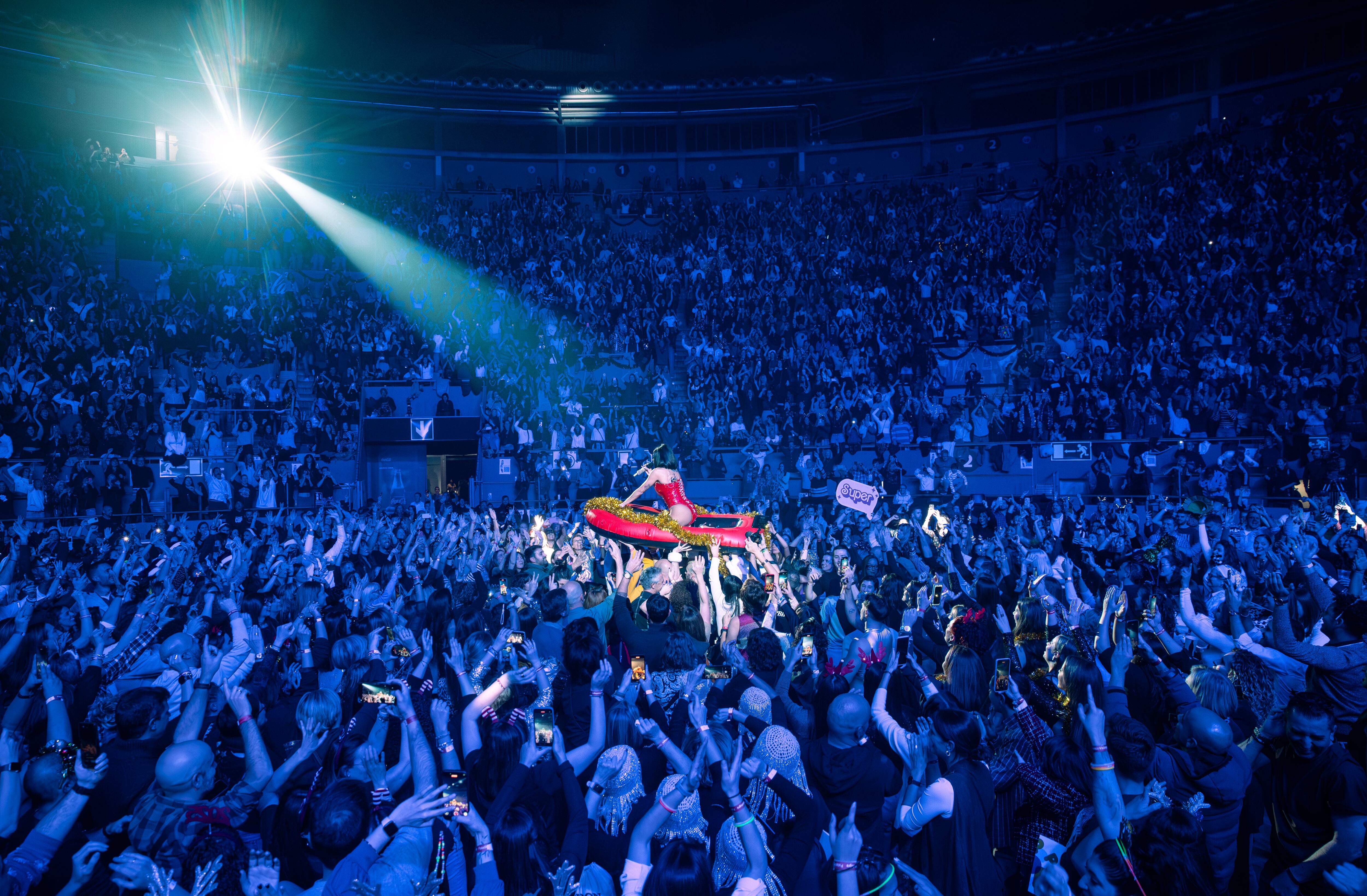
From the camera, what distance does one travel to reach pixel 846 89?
30.0 metres

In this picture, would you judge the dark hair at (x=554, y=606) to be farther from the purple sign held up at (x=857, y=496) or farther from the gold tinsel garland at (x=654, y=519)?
the purple sign held up at (x=857, y=496)

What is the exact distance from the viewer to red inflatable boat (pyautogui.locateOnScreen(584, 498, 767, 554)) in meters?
11.1

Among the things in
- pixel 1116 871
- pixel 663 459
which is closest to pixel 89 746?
pixel 1116 871

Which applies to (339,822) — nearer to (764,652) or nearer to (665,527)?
(764,652)

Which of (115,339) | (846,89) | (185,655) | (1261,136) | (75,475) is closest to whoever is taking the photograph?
(185,655)

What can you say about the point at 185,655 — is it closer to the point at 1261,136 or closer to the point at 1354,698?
the point at 1354,698

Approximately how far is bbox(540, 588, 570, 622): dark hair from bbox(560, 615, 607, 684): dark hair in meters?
1.45

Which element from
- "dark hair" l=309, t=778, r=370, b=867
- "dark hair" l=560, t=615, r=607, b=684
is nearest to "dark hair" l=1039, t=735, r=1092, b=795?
"dark hair" l=560, t=615, r=607, b=684

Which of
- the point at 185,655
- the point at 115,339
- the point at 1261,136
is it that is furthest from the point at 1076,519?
the point at 115,339

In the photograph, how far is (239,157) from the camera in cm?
2803

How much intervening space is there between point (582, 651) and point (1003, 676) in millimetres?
2183

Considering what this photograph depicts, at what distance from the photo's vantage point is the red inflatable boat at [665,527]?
436 inches

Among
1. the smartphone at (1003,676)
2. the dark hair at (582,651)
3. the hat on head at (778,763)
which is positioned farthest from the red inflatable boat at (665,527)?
the hat on head at (778,763)

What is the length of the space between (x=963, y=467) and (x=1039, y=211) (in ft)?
34.0
